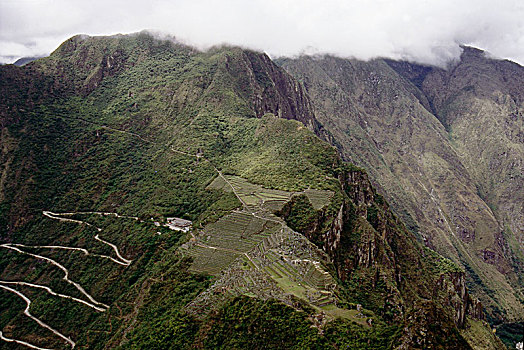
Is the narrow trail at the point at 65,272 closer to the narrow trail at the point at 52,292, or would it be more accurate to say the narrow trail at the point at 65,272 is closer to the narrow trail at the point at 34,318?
the narrow trail at the point at 52,292

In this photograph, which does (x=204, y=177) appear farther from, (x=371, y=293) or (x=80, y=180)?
(x=371, y=293)

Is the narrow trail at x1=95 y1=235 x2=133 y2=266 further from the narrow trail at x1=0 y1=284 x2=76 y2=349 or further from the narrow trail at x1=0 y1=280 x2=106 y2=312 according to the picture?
the narrow trail at x1=0 y1=284 x2=76 y2=349

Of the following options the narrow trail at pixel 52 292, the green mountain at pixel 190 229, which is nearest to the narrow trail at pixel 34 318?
the green mountain at pixel 190 229

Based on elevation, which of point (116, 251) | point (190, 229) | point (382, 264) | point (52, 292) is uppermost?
point (190, 229)

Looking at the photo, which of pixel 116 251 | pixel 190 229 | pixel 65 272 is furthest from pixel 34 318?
pixel 190 229

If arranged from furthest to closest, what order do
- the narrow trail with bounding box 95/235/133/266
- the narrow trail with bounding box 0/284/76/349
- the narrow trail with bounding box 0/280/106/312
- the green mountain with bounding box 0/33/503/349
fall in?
the narrow trail with bounding box 95/235/133/266 < the narrow trail with bounding box 0/280/106/312 < the narrow trail with bounding box 0/284/76/349 < the green mountain with bounding box 0/33/503/349

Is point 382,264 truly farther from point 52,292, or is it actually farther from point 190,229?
point 52,292

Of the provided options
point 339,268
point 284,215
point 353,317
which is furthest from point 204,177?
point 353,317

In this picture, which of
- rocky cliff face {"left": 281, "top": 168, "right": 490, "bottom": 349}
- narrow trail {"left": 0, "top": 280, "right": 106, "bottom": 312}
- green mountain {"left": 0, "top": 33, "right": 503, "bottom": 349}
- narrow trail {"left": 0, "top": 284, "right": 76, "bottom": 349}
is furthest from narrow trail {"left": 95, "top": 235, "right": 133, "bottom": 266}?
rocky cliff face {"left": 281, "top": 168, "right": 490, "bottom": 349}
